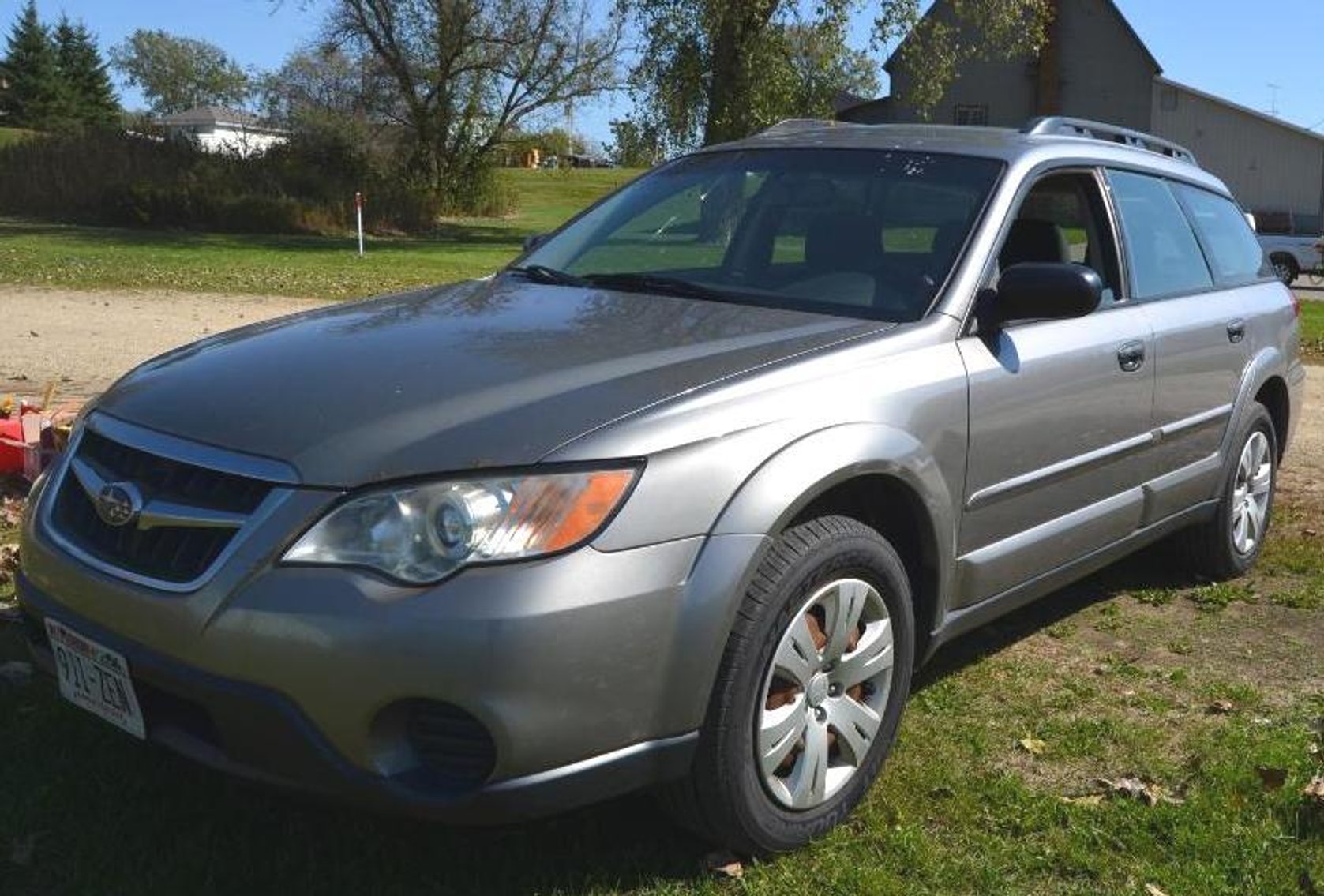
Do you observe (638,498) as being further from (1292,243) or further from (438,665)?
(1292,243)

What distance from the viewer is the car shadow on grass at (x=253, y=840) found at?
3039 mm

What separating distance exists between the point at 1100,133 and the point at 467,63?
3589 cm

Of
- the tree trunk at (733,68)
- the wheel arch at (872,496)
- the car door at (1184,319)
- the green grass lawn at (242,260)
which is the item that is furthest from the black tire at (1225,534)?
the tree trunk at (733,68)

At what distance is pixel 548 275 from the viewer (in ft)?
14.4

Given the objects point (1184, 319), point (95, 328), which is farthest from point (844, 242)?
point (95, 328)

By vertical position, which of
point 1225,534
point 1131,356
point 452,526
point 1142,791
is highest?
point 1131,356

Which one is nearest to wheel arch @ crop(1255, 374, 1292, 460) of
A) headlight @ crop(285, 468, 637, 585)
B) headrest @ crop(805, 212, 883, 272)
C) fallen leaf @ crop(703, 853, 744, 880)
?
headrest @ crop(805, 212, 883, 272)

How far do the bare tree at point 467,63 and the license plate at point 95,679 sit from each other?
37104 millimetres

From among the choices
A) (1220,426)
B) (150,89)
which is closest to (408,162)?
(1220,426)

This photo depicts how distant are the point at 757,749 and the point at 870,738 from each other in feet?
1.56

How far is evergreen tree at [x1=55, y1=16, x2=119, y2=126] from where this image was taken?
230 feet

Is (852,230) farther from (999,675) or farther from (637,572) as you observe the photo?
(637,572)

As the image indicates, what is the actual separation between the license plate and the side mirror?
2.40 meters

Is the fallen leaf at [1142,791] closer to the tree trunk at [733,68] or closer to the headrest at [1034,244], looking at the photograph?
the headrest at [1034,244]
